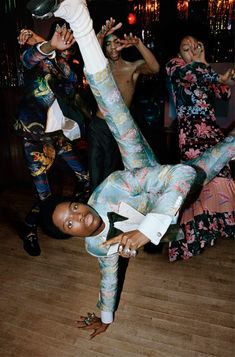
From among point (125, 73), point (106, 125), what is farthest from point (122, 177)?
point (125, 73)

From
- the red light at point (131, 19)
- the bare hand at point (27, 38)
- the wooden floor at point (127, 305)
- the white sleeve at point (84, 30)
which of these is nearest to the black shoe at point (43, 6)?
the white sleeve at point (84, 30)

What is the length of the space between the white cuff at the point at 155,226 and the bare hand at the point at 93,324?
1.15m

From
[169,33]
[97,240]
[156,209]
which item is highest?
[169,33]

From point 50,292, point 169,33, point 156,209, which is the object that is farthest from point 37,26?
point 156,209

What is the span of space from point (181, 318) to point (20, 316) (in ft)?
3.93

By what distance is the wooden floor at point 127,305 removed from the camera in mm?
1980

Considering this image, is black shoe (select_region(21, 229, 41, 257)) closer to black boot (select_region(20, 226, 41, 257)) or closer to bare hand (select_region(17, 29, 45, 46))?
black boot (select_region(20, 226, 41, 257))

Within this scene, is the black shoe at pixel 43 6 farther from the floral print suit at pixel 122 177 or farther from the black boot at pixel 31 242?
the black boot at pixel 31 242

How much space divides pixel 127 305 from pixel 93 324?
0.32m

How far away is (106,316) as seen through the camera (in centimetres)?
210

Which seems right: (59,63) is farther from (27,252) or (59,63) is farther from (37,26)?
(37,26)

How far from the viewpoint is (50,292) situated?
253 cm

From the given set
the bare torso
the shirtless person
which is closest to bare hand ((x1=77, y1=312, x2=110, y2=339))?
the shirtless person

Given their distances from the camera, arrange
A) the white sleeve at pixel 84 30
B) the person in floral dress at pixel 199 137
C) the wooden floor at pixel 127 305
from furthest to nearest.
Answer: the person in floral dress at pixel 199 137 < the wooden floor at pixel 127 305 < the white sleeve at pixel 84 30
